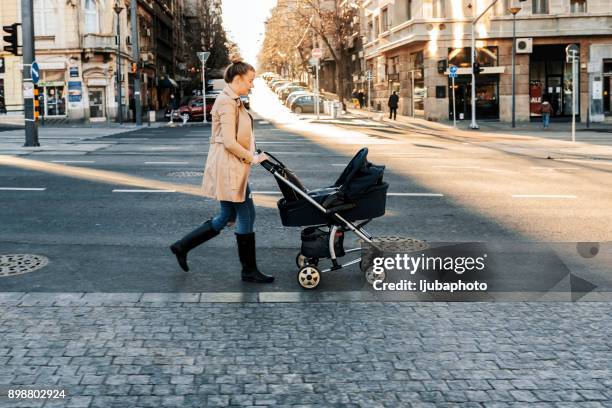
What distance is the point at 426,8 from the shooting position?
142ft

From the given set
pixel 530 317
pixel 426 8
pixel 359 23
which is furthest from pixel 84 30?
pixel 530 317

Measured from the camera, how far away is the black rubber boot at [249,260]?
259 inches

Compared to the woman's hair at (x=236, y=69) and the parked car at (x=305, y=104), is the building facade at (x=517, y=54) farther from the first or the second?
the woman's hair at (x=236, y=69)

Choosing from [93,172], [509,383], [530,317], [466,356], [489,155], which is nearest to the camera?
[509,383]

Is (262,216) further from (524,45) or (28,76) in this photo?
(524,45)

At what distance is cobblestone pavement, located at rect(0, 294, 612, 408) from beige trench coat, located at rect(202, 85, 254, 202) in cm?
101

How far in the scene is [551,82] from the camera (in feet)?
141

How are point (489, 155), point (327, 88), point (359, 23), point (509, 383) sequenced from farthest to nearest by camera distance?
point (327, 88)
point (359, 23)
point (489, 155)
point (509, 383)

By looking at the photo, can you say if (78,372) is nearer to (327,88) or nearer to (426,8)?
(426,8)

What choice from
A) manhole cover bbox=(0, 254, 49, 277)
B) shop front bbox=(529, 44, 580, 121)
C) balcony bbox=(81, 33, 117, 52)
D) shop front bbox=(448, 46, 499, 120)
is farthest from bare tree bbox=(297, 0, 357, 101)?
manhole cover bbox=(0, 254, 49, 277)

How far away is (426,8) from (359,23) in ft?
75.3

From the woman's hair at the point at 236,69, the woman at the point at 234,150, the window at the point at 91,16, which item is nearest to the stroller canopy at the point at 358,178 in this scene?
the woman at the point at 234,150

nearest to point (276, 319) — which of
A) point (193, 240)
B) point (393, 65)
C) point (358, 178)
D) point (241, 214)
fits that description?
point (241, 214)

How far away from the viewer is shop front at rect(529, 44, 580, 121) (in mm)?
42594
